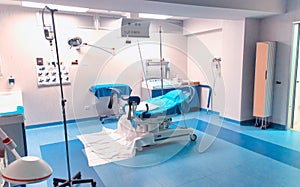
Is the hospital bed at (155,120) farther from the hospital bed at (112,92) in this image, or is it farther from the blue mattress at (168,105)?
the hospital bed at (112,92)

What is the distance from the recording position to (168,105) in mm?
3688

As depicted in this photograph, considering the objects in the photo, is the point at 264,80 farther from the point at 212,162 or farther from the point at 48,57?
the point at 48,57

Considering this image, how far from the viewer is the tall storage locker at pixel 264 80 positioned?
412 centimetres

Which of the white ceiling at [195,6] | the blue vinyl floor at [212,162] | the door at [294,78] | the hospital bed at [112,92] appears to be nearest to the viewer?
the blue vinyl floor at [212,162]

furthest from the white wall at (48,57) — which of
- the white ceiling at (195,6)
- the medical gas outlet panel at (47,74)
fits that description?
the white ceiling at (195,6)

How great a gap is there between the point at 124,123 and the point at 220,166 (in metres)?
1.76

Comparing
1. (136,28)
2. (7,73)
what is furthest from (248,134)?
(7,73)

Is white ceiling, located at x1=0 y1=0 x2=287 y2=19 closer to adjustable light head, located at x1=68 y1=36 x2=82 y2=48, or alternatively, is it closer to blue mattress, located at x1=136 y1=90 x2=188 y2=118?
adjustable light head, located at x1=68 y1=36 x2=82 y2=48

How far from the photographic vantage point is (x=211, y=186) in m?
2.38

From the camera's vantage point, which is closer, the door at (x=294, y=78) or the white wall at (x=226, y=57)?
the door at (x=294, y=78)

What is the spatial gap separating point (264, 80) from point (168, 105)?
6.44ft

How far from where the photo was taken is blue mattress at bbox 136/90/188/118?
3.47 metres

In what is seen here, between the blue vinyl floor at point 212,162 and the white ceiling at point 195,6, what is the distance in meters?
2.08

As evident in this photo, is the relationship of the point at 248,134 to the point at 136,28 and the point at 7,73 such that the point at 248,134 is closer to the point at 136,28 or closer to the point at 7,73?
the point at 136,28
